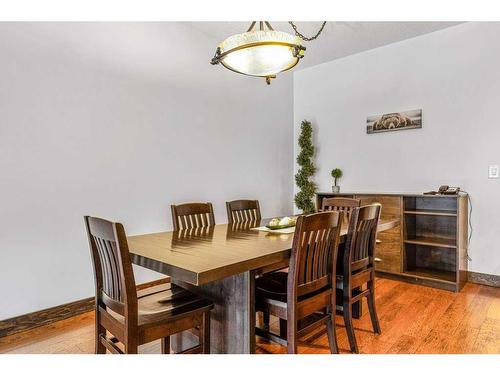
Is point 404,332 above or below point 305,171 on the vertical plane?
below

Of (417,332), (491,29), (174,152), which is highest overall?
(491,29)

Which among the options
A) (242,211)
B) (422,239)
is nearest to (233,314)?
(242,211)

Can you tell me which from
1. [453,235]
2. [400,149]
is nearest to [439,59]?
[400,149]

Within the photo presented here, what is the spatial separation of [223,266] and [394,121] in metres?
3.32

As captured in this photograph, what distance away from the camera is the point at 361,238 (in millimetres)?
2055

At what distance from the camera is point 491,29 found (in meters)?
3.21

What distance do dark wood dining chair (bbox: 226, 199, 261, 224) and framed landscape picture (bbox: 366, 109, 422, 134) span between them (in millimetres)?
1991

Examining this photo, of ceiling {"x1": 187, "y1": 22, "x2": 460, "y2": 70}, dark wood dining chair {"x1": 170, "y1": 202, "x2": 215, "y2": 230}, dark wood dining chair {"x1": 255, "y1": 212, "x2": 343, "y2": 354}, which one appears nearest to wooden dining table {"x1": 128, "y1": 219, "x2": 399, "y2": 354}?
dark wood dining chair {"x1": 255, "y1": 212, "x2": 343, "y2": 354}

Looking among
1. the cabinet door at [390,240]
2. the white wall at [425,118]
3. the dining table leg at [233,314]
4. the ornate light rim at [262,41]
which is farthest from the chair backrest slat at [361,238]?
the white wall at [425,118]

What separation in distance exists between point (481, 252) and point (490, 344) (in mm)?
1538

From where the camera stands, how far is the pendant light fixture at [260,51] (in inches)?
74.4

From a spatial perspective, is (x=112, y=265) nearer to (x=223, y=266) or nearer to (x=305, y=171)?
(x=223, y=266)

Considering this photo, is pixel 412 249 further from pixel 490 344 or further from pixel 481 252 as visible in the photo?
pixel 490 344

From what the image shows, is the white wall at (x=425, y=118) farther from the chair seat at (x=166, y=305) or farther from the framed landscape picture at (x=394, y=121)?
the chair seat at (x=166, y=305)
